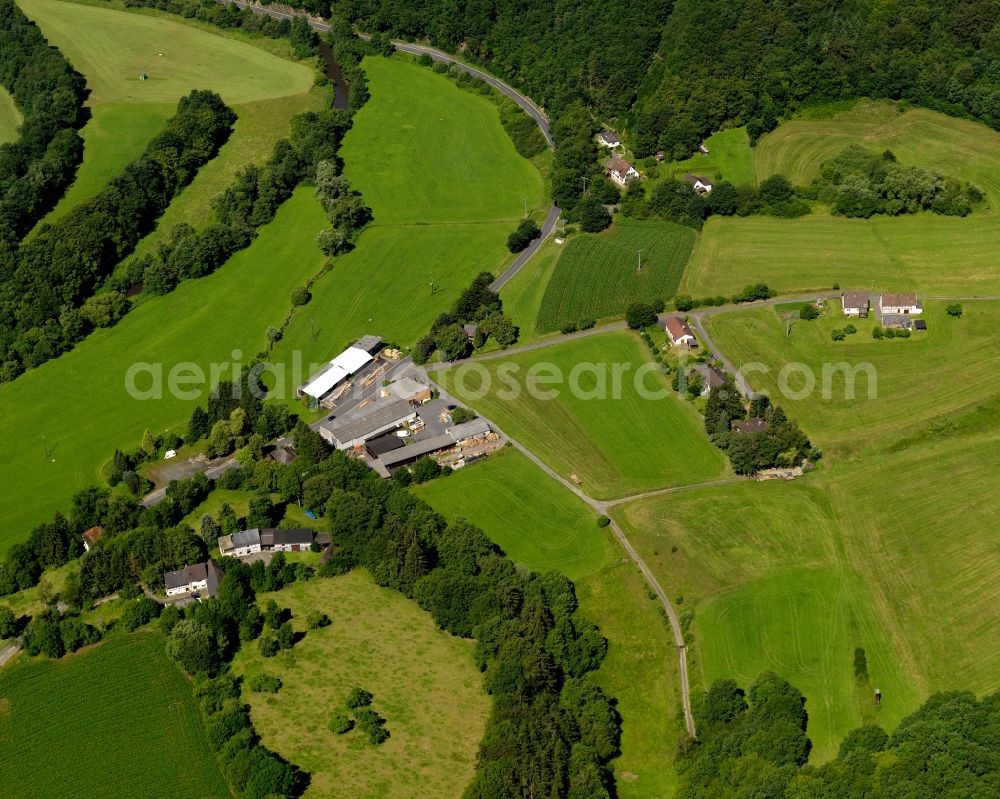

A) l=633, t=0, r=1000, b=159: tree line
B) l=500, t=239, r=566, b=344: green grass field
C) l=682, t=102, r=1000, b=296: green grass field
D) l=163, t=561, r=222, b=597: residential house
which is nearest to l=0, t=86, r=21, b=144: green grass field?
l=500, t=239, r=566, b=344: green grass field

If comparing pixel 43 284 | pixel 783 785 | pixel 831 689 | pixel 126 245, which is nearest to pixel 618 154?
pixel 126 245

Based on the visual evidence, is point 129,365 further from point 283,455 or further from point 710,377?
point 710,377

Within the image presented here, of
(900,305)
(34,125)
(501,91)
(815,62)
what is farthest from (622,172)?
(34,125)

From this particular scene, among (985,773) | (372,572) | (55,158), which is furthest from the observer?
(55,158)

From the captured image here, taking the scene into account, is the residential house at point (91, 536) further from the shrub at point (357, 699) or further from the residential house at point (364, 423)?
the shrub at point (357, 699)

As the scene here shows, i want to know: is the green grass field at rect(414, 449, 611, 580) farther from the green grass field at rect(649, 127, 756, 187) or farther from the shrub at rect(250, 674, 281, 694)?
the green grass field at rect(649, 127, 756, 187)

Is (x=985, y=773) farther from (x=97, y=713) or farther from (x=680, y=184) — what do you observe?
(x=680, y=184)
